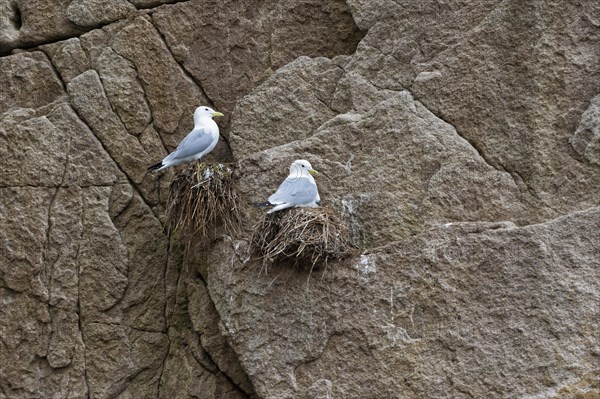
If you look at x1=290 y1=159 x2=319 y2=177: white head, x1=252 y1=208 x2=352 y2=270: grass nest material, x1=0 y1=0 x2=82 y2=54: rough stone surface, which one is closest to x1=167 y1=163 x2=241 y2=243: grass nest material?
x1=252 y1=208 x2=352 y2=270: grass nest material

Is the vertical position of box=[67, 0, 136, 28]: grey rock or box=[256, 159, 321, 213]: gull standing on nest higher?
box=[67, 0, 136, 28]: grey rock

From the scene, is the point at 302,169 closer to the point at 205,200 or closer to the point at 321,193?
the point at 321,193

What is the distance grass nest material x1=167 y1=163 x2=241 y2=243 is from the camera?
6957 millimetres

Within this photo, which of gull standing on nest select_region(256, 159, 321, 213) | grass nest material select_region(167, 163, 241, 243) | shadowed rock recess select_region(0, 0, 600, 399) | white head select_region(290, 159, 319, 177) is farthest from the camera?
grass nest material select_region(167, 163, 241, 243)

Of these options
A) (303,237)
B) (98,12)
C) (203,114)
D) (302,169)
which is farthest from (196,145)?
(98,12)

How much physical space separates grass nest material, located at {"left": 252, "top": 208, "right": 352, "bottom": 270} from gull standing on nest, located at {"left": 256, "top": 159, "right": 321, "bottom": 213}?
0.07 meters

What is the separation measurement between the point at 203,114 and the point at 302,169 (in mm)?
1020

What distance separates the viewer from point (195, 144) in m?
7.07

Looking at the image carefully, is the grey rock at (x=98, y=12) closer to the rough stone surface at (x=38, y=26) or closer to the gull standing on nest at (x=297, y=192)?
the rough stone surface at (x=38, y=26)

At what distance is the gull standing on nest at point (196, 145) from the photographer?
23.1ft

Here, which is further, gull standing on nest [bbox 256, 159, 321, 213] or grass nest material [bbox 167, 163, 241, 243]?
grass nest material [bbox 167, 163, 241, 243]

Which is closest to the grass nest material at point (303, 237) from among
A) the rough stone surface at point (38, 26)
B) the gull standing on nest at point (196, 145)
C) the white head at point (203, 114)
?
the gull standing on nest at point (196, 145)

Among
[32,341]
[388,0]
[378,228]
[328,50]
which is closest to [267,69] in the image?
[328,50]

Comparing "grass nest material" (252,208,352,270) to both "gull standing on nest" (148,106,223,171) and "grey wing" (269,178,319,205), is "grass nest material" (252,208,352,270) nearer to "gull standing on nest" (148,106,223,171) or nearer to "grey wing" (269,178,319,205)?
"grey wing" (269,178,319,205)
